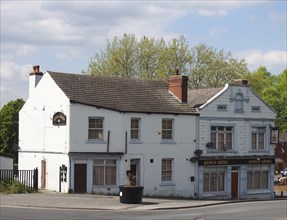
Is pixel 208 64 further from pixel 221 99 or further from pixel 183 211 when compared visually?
pixel 183 211

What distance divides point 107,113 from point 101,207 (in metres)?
10.2

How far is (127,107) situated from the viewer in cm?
4128

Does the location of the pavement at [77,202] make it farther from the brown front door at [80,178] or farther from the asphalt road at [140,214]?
the brown front door at [80,178]

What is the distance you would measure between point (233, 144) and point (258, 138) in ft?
9.56

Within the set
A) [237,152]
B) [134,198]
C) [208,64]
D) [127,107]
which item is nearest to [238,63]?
Result: [208,64]

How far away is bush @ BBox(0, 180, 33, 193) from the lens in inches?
1435

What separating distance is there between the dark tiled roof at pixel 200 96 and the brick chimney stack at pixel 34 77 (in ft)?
38.6

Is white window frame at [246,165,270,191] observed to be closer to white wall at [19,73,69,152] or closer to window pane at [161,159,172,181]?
window pane at [161,159,172,181]

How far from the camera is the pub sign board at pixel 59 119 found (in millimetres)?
A: 39259

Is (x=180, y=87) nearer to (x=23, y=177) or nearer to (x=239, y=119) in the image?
(x=239, y=119)

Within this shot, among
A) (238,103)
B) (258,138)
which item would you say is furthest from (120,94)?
(258,138)

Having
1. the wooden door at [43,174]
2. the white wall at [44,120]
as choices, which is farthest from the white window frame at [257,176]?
the wooden door at [43,174]

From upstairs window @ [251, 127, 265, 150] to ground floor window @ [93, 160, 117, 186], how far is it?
13118mm

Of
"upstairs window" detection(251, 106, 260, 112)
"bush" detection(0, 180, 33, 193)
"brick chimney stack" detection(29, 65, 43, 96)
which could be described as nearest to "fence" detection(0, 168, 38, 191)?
"bush" detection(0, 180, 33, 193)
